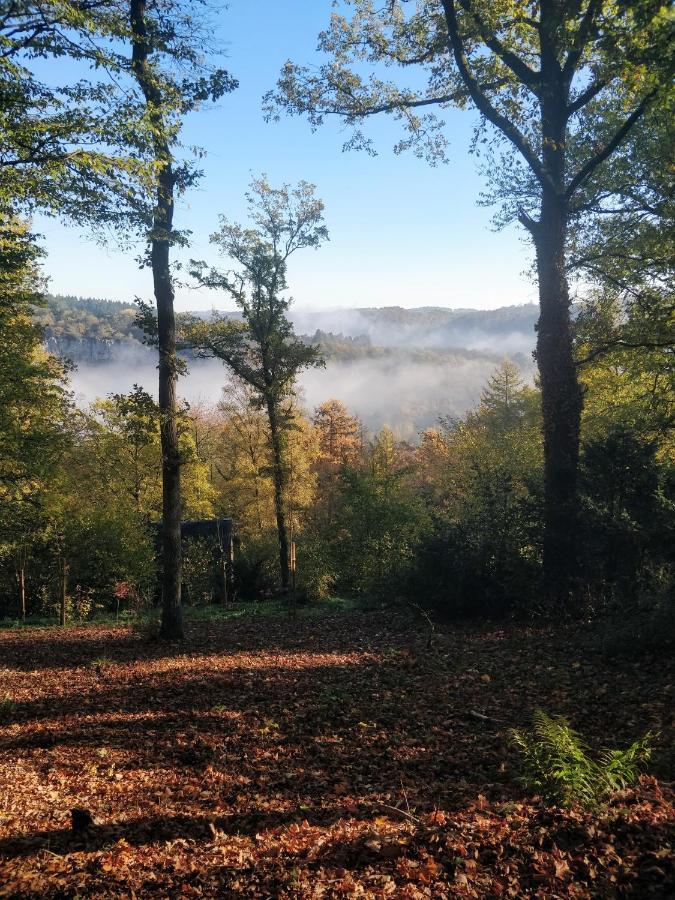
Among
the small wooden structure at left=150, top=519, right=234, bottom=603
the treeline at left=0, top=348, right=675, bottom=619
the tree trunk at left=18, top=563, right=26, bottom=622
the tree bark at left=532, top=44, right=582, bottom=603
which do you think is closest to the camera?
the treeline at left=0, top=348, right=675, bottom=619

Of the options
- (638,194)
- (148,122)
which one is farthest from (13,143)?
(638,194)

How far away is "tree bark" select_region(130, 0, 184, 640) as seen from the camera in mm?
10430

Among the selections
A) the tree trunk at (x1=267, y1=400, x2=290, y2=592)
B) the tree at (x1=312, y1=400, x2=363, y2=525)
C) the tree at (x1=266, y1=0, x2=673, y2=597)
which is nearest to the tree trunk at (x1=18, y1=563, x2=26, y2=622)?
the tree trunk at (x1=267, y1=400, x2=290, y2=592)

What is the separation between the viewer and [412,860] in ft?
11.2

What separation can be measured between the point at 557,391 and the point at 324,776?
9.15 meters

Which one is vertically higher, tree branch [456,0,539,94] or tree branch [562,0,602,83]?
tree branch [456,0,539,94]

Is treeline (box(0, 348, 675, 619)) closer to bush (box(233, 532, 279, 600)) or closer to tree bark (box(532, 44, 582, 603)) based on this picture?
bush (box(233, 532, 279, 600))

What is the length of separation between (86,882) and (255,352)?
19.7 metres

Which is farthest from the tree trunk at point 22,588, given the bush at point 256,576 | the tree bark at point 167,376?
the tree bark at point 167,376

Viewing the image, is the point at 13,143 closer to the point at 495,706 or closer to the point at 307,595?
the point at 495,706

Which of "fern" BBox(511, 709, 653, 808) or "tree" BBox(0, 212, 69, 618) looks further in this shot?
"tree" BBox(0, 212, 69, 618)

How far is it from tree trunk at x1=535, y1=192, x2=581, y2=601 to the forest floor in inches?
84.0

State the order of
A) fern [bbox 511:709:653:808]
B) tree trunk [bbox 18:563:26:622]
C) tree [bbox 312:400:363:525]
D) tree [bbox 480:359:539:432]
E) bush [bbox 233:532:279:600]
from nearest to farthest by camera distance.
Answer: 1. fern [bbox 511:709:653:808]
2. tree trunk [bbox 18:563:26:622]
3. bush [bbox 233:532:279:600]
4. tree [bbox 480:359:539:432]
5. tree [bbox 312:400:363:525]

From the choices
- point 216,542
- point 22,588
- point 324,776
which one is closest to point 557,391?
point 324,776
